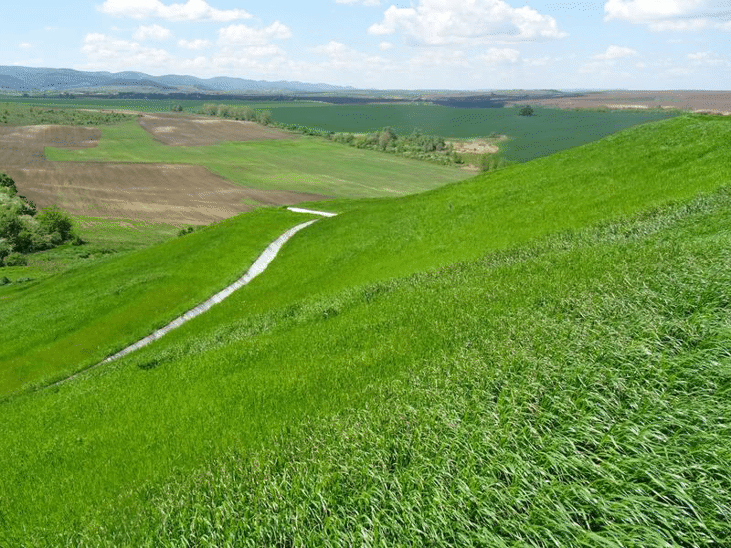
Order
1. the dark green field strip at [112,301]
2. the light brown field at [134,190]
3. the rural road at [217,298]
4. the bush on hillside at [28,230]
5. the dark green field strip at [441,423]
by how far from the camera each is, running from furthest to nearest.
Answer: the light brown field at [134,190] → the bush on hillside at [28,230] → the dark green field strip at [112,301] → the rural road at [217,298] → the dark green field strip at [441,423]

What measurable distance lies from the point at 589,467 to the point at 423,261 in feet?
80.6

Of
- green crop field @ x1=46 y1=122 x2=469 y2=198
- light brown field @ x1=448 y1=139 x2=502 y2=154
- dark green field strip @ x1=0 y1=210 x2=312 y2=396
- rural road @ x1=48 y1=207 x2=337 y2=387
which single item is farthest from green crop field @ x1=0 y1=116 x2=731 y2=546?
light brown field @ x1=448 y1=139 x2=502 y2=154

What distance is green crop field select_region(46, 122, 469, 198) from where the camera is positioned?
5347 inches

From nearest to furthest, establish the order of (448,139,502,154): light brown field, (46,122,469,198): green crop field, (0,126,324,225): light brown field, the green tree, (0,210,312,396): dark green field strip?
(0,210,312,396): dark green field strip, the green tree, (0,126,324,225): light brown field, (46,122,469,198): green crop field, (448,139,502,154): light brown field

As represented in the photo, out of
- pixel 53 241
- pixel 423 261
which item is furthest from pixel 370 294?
pixel 53 241

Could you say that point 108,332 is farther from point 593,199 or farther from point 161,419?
point 593,199

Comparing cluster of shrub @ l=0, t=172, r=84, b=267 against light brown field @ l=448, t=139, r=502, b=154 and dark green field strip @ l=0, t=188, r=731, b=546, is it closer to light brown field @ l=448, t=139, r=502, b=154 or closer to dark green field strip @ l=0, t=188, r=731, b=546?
dark green field strip @ l=0, t=188, r=731, b=546

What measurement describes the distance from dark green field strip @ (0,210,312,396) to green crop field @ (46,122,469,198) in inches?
3111

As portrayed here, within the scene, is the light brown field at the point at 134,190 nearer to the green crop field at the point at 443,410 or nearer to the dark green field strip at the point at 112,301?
the dark green field strip at the point at 112,301

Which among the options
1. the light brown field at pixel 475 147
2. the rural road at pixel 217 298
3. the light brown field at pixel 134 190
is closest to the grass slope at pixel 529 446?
the rural road at pixel 217 298

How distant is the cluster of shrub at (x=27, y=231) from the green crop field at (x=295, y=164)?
167ft

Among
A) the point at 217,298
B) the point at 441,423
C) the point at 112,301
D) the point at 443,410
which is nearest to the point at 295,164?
the point at 112,301

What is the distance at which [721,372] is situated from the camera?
8.70 meters

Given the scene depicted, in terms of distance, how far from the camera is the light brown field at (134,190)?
109 m
